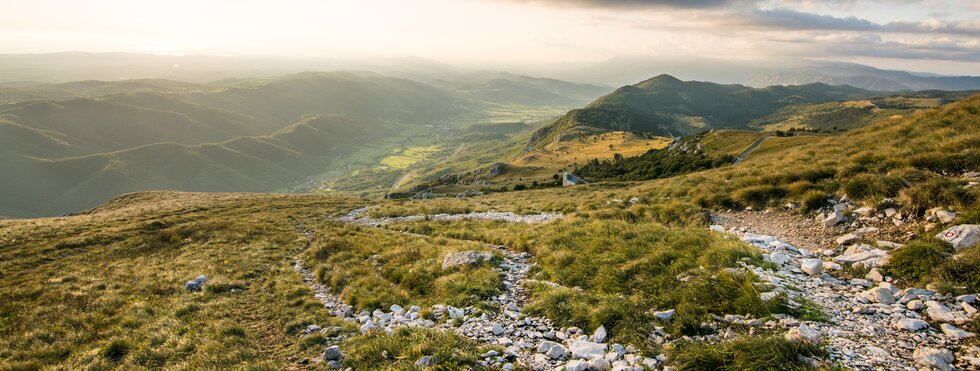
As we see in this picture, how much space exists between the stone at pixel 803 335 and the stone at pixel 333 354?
1002 centimetres

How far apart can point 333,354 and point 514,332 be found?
480 centimetres

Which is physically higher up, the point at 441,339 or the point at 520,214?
the point at 441,339

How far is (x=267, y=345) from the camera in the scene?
12062 mm

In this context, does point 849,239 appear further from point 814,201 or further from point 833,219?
point 814,201

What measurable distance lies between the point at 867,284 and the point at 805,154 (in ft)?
59.9

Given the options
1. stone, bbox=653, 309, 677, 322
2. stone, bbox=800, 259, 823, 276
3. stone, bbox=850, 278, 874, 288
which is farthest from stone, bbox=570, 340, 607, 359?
stone, bbox=850, 278, 874, 288

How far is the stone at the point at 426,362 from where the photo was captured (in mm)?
8656

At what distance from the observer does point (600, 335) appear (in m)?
9.05

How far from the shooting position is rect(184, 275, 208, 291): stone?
18.2 meters

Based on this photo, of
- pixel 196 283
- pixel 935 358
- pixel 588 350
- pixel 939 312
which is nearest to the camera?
pixel 935 358

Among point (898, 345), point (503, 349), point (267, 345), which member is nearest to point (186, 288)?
point (267, 345)

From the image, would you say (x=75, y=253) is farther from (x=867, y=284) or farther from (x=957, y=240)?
(x=957, y=240)

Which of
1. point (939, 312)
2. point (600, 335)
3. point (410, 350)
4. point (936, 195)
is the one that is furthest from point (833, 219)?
point (410, 350)

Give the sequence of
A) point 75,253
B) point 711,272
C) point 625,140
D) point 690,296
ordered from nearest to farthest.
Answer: point 690,296 < point 711,272 < point 75,253 < point 625,140
